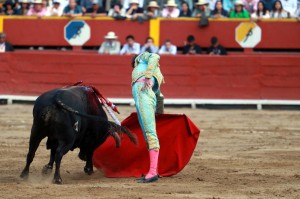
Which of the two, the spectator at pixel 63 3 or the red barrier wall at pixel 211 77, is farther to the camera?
the spectator at pixel 63 3

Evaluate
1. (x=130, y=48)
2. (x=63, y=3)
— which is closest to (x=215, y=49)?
(x=130, y=48)

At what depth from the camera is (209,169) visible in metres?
9.53

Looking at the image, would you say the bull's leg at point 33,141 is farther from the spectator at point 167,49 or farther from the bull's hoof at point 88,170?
the spectator at point 167,49

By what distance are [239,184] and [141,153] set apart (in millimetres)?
1250

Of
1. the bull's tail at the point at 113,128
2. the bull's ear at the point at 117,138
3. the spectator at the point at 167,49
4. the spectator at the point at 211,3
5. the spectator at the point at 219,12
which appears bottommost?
the spectator at the point at 167,49

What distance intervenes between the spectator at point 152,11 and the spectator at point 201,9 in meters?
0.75

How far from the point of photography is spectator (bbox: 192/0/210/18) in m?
17.7

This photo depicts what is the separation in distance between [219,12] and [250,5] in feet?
2.09

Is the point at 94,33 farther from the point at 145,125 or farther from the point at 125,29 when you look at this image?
the point at 145,125

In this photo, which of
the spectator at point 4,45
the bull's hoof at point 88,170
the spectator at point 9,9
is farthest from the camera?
the spectator at point 9,9

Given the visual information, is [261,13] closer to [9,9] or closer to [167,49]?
[167,49]

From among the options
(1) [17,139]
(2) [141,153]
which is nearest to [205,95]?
→ (1) [17,139]

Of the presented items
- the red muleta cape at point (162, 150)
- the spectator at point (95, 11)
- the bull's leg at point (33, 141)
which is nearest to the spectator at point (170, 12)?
the spectator at point (95, 11)

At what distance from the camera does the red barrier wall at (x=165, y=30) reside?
18219 millimetres
